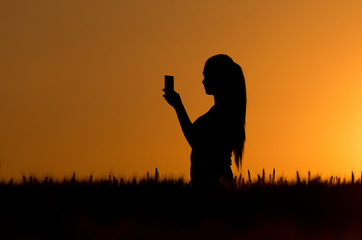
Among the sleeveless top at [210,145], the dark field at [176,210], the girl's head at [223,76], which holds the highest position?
the girl's head at [223,76]

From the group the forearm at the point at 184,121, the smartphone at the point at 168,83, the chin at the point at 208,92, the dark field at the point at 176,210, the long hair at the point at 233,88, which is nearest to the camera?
the dark field at the point at 176,210

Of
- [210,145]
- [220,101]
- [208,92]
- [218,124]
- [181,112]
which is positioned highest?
[208,92]

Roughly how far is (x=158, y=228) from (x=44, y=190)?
5.66 feet

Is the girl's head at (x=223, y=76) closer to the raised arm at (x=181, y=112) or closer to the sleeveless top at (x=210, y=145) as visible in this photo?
the sleeveless top at (x=210, y=145)

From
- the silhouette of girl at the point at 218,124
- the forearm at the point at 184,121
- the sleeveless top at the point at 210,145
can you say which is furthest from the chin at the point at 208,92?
the forearm at the point at 184,121

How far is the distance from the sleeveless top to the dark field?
383 millimetres

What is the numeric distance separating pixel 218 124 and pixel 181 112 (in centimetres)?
42

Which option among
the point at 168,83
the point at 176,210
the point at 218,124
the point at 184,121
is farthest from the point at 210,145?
the point at 176,210

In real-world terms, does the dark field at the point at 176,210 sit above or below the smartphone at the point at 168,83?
below

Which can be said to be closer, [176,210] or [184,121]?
[176,210]

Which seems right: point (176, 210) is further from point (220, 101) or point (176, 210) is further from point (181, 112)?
point (220, 101)

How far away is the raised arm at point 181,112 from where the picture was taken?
737 centimetres

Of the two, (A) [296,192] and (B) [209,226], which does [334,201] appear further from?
(B) [209,226]

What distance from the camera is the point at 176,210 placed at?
5.95 metres
